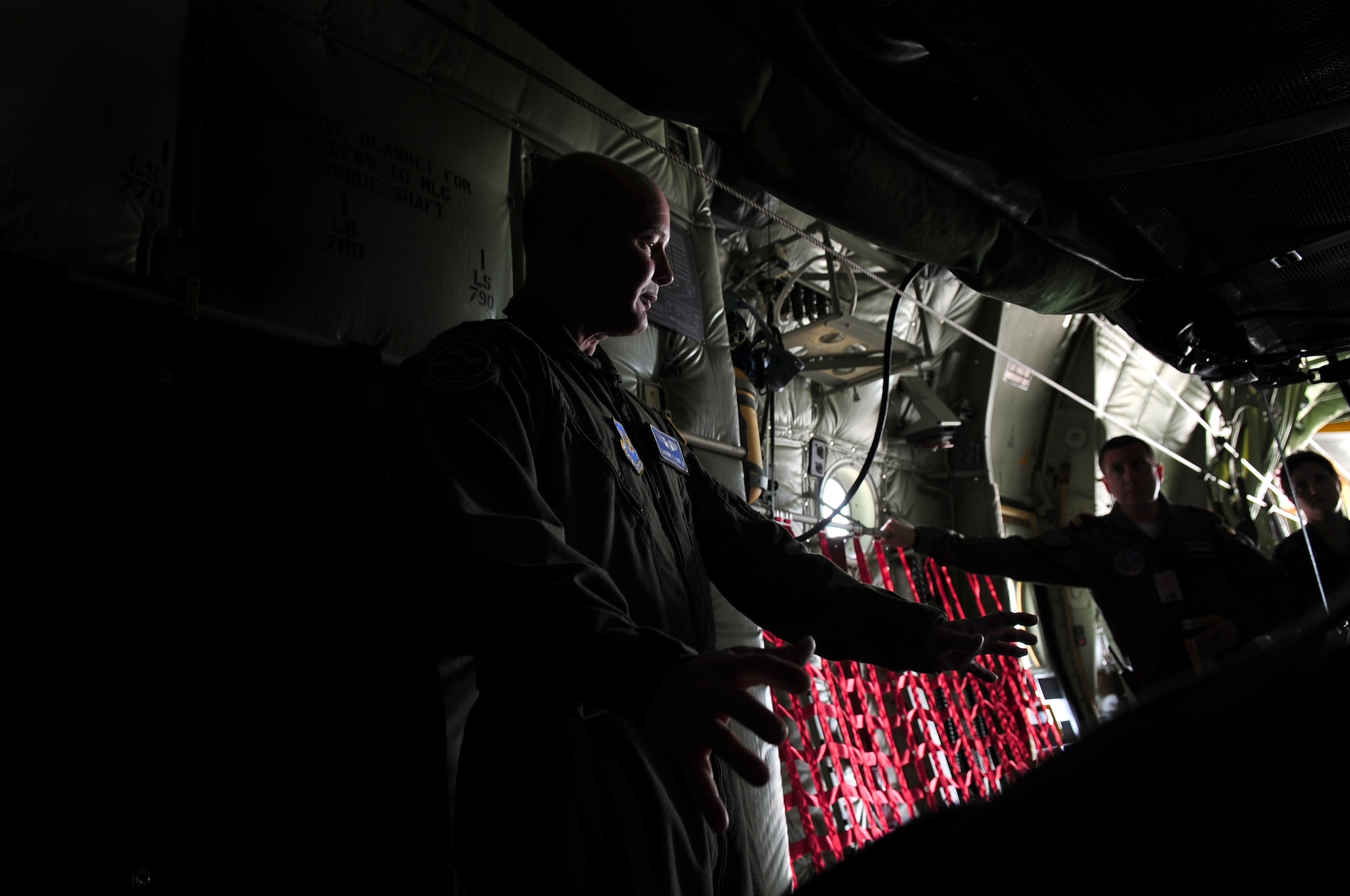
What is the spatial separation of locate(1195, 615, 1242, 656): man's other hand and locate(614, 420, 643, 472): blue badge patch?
9.74ft

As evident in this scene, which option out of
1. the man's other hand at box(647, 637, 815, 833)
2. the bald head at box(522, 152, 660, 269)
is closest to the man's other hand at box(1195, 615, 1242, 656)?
the bald head at box(522, 152, 660, 269)

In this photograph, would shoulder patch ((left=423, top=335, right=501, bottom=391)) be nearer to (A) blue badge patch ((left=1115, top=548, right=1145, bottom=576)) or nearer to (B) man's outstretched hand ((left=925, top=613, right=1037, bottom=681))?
(B) man's outstretched hand ((left=925, top=613, right=1037, bottom=681))

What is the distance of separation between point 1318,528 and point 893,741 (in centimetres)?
240

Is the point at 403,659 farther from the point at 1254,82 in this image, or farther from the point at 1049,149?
the point at 1254,82

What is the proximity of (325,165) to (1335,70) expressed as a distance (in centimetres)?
189

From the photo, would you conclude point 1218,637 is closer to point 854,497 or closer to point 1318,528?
point 1318,528

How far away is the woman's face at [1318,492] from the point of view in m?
3.25

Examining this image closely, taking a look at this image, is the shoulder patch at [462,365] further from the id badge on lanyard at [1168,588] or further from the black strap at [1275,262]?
the id badge on lanyard at [1168,588]

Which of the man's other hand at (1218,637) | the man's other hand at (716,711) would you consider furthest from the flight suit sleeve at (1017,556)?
the man's other hand at (716,711)

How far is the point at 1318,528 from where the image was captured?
3281 millimetres

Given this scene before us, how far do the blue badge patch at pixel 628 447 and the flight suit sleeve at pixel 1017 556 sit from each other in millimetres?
2323

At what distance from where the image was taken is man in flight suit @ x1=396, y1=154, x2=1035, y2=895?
2.44ft

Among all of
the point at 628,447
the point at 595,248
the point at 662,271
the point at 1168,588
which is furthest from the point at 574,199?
the point at 1168,588

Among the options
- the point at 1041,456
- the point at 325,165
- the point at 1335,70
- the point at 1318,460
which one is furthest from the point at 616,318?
the point at 1041,456
